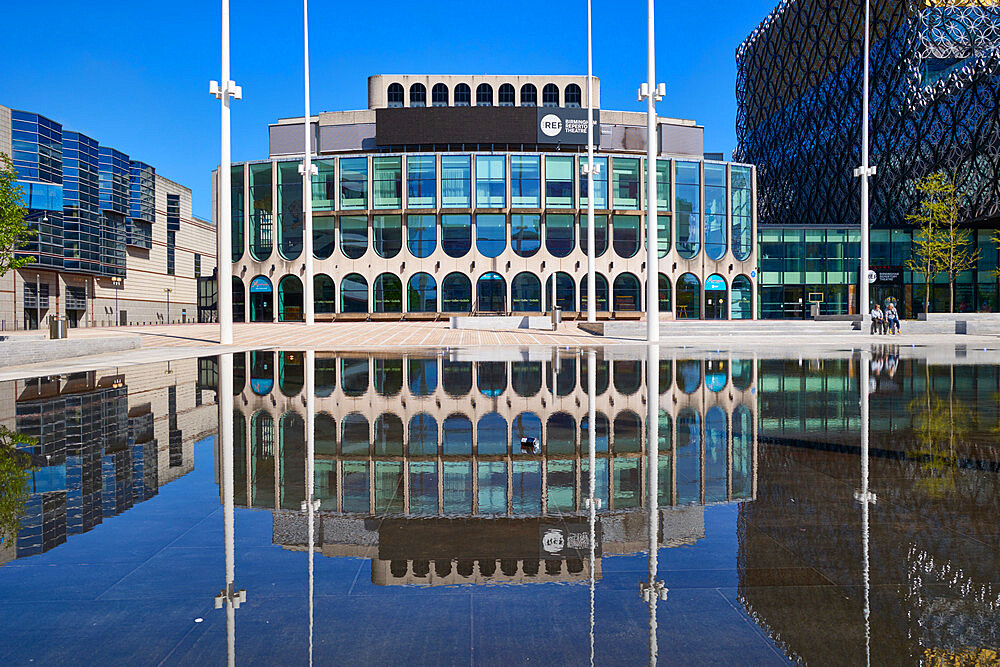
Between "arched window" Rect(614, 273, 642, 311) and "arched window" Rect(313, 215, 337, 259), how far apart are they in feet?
84.5

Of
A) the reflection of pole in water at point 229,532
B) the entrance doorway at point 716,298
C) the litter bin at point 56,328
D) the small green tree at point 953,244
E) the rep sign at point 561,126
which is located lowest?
the reflection of pole in water at point 229,532

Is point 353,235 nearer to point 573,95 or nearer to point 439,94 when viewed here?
point 439,94

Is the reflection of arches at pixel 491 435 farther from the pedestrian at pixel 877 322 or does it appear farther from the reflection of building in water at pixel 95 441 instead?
the pedestrian at pixel 877 322

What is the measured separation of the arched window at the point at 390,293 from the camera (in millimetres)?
62812

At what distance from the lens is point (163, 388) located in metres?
14.7

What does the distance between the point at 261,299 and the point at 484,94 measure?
101ft

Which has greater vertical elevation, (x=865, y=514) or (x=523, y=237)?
(x=523, y=237)

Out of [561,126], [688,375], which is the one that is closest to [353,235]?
[561,126]

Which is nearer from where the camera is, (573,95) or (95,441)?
(95,441)

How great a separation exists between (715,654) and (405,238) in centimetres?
6119

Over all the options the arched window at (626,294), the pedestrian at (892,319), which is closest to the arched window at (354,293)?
the arched window at (626,294)

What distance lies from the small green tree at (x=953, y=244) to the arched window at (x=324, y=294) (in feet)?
173

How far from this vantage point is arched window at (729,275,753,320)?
65.9 metres

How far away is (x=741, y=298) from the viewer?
66.2 m
